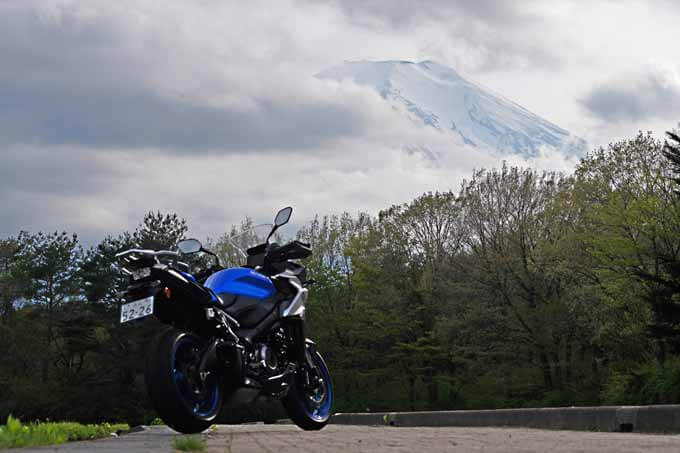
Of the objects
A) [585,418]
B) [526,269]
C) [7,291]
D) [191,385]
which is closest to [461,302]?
[526,269]

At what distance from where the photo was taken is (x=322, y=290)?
179 feet

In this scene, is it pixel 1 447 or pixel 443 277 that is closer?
pixel 1 447

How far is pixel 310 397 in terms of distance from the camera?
9016 mm

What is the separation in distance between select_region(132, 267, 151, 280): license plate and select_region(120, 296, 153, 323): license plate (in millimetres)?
287

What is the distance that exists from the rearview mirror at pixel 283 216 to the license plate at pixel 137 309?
2.00m

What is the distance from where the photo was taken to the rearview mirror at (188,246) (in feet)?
25.2

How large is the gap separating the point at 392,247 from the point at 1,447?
43.0 metres

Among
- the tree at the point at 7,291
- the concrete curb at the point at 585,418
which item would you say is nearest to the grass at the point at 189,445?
the concrete curb at the point at 585,418

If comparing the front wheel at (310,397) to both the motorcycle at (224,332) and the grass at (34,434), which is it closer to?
the motorcycle at (224,332)

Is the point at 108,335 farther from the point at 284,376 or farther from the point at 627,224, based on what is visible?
the point at 284,376

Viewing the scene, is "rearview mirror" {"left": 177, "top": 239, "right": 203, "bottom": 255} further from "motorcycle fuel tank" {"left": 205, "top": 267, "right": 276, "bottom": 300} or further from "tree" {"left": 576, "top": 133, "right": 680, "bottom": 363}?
"tree" {"left": 576, "top": 133, "right": 680, "bottom": 363}

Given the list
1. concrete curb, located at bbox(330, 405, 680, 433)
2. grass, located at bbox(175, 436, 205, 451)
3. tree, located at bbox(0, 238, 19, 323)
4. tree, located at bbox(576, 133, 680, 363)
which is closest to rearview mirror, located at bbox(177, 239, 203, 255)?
grass, located at bbox(175, 436, 205, 451)

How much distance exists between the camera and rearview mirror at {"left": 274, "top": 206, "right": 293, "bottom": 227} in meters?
8.63

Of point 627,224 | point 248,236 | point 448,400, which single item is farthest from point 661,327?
point 248,236
